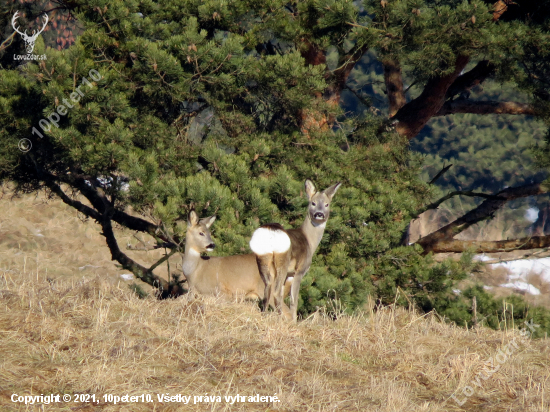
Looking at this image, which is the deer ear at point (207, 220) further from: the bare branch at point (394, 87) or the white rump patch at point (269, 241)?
the bare branch at point (394, 87)

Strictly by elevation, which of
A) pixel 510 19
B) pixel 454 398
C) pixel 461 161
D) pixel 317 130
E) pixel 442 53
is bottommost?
pixel 454 398

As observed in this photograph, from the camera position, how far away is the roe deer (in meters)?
8.02

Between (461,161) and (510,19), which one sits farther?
(461,161)

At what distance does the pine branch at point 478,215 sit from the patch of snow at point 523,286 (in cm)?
1016

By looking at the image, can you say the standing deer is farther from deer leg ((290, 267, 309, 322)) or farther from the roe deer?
the roe deer

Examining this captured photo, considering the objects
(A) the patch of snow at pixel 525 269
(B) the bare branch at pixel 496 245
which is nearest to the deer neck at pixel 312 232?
(B) the bare branch at pixel 496 245

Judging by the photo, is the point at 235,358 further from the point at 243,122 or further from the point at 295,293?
the point at 243,122

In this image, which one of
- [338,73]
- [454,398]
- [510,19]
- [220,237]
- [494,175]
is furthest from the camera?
[494,175]

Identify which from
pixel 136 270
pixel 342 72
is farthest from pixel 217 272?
pixel 342 72

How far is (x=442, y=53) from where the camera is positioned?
998cm

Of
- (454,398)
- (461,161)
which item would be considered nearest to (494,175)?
(461,161)

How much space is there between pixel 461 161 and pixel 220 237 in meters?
24.3

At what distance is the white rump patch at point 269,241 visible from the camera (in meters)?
7.45

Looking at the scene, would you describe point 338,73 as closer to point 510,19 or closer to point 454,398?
point 510,19
